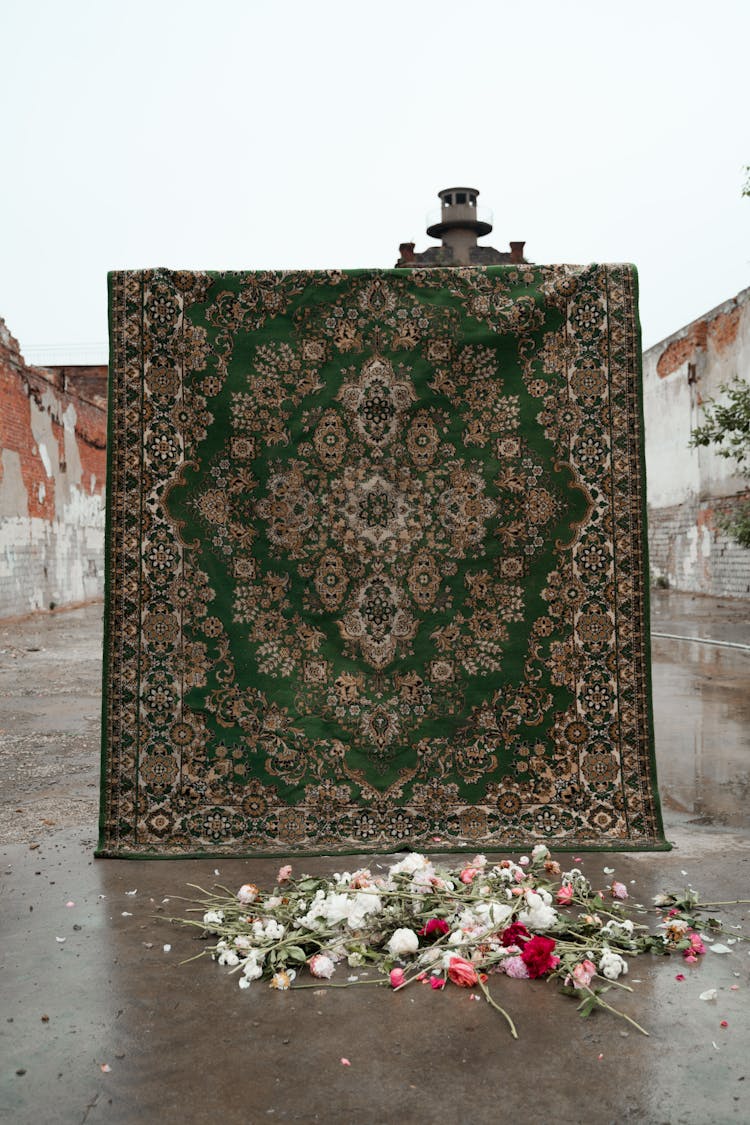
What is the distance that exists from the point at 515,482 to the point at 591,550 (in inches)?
14.2

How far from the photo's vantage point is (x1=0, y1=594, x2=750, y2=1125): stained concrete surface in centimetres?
189

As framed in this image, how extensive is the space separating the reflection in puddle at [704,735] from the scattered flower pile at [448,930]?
113 cm

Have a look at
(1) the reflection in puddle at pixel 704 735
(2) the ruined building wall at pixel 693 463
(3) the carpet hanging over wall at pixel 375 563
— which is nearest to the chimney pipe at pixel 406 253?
(2) the ruined building wall at pixel 693 463

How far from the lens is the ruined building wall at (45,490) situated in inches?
496

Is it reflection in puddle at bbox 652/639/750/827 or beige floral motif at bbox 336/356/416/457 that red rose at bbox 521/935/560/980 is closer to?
reflection in puddle at bbox 652/639/750/827

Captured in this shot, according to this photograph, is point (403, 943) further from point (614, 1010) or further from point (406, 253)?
point (406, 253)

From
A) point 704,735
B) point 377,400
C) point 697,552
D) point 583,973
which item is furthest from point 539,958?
point 697,552

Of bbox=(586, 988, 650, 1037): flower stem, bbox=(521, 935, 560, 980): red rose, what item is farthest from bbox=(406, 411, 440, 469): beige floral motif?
bbox=(586, 988, 650, 1037): flower stem

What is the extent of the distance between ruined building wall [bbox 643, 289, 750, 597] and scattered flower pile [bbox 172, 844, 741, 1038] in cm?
1206

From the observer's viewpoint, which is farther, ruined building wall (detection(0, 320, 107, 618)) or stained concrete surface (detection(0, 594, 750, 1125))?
ruined building wall (detection(0, 320, 107, 618))

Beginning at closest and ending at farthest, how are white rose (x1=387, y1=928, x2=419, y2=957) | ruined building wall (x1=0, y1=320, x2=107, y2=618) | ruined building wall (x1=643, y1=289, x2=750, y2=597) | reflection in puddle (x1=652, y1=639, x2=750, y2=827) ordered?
1. white rose (x1=387, y1=928, x2=419, y2=957)
2. reflection in puddle (x1=652, y1=639, x2=750, y2=827)
3. ruined building wall (x1=0, y1=320, x2=107, y2=618)
4. ruined building wall (x1=643, y1=289, x2=750, y2=597)

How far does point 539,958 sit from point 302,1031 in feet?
2.01

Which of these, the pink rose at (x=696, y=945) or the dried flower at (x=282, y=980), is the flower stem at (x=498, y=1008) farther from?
the pink rose at (x=696, y=945)

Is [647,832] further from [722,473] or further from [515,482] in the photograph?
[722,473]
